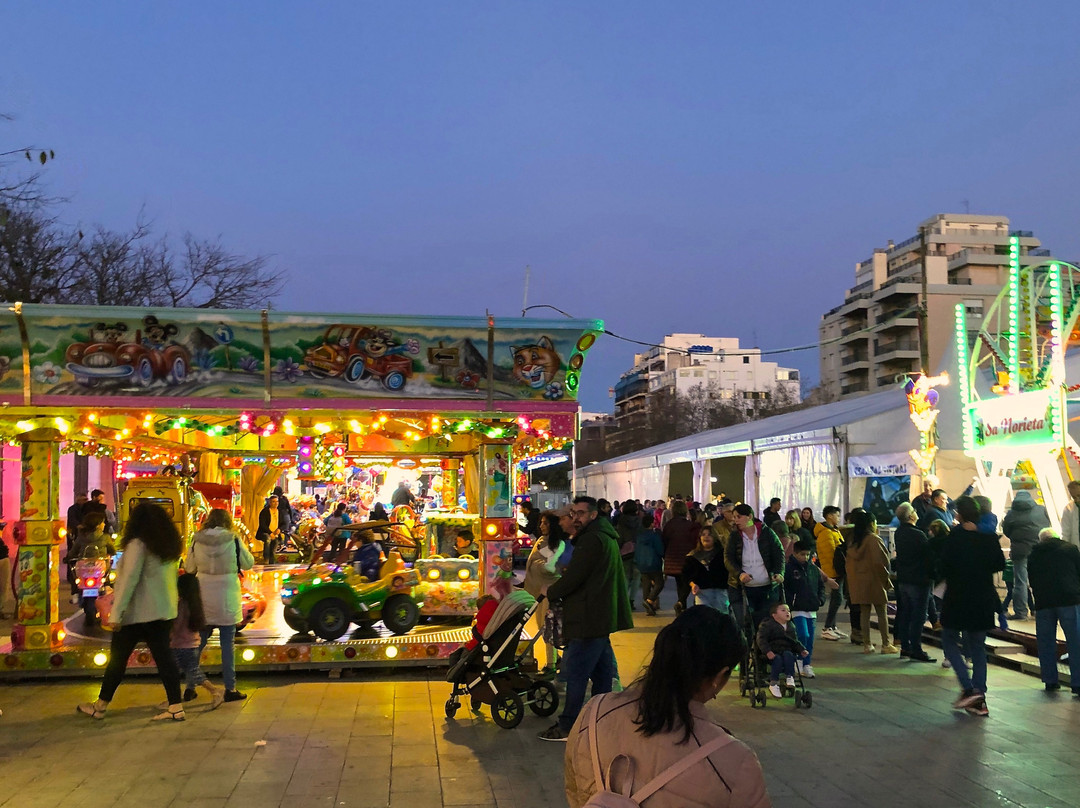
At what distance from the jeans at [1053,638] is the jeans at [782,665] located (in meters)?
2.12

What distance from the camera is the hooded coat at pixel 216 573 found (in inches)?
339

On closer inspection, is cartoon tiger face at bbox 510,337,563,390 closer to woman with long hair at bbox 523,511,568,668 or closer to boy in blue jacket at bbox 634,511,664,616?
woman with long hair at bbox 523,511,568,668

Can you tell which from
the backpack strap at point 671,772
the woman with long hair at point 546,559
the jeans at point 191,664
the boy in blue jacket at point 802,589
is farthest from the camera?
the boy in blue jacket at point 802,589

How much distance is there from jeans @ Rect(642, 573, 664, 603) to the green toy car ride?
4905mm

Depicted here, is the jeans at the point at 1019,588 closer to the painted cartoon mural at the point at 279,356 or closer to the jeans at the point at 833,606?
the jeans at the point at 833,606

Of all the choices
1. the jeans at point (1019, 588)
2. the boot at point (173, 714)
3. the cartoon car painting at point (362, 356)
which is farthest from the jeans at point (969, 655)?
the boot at point (173, 714)

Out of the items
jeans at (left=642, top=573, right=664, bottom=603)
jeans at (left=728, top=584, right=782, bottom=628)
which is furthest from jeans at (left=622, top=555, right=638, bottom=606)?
jeans at (left=728, top=584, right=782, bottom=628)

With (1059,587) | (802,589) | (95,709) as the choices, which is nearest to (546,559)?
(802,589)

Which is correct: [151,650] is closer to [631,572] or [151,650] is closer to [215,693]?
[215,693]

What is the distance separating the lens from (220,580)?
8.67 meters

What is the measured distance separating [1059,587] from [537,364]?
4.96m

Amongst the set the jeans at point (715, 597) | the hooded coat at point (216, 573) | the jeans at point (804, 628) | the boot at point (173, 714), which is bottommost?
the boot at point (173, 714)

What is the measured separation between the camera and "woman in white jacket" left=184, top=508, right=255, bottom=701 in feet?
28.3

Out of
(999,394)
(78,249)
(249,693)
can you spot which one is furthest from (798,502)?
(78,249)
